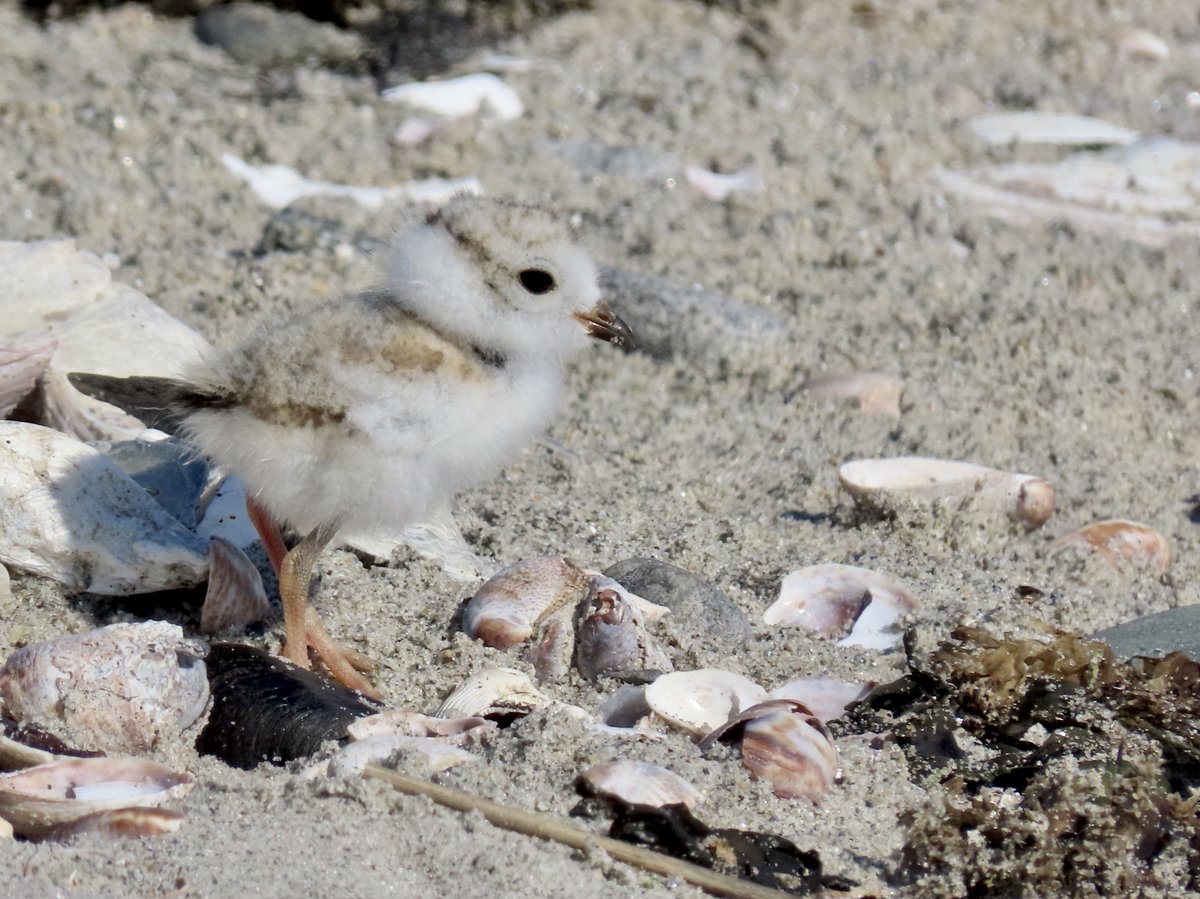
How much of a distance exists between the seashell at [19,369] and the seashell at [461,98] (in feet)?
9.32

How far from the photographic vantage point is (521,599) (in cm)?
287

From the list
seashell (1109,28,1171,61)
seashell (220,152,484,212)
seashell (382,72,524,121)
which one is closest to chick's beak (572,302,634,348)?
seashell (220,152,484,212)

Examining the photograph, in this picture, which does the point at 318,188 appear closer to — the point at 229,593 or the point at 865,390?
the point at 865,390

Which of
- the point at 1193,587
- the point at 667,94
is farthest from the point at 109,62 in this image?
the point at 1193,587

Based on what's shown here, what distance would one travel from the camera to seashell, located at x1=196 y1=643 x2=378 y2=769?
246 centimetres

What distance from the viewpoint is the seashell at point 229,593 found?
113 inches

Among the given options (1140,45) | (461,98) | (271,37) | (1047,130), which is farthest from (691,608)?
(1140,45)

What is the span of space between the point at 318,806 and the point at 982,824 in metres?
0.97

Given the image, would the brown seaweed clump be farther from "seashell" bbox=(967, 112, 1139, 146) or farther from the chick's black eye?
"seashell" bbox=(967, 112, 1139, 146)

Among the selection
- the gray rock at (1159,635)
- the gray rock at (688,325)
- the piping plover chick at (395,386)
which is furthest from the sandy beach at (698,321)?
the piping plover chick at (395,386)

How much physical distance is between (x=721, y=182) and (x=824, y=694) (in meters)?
3.02

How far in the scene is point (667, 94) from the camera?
6168mm

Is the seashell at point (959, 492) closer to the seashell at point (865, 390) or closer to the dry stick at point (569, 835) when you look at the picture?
the seashell at point (865, 390)

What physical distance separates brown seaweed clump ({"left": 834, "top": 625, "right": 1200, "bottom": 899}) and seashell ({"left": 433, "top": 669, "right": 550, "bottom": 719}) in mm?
537
